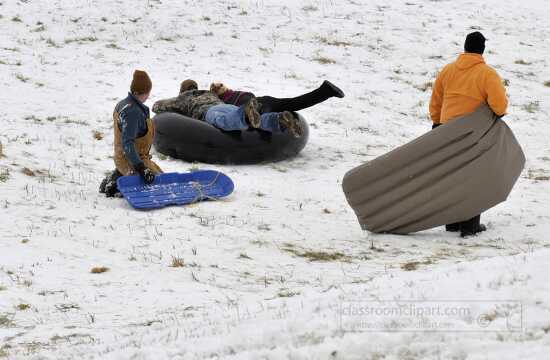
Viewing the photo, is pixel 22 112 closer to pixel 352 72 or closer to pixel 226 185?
pixel 226 185

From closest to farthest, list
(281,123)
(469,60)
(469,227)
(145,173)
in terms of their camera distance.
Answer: (469,60) < (469,227) < (145,173) < (281,123)

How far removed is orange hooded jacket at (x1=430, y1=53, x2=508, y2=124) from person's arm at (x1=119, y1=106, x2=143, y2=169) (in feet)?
10.5

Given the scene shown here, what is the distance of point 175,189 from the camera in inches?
332

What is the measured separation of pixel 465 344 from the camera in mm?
3666

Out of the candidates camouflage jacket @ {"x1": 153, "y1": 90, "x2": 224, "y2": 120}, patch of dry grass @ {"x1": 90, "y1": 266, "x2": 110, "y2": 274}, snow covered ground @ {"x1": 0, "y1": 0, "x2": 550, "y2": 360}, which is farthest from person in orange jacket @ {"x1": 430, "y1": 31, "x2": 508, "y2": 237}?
camouflage jacket @ {"x1": 153, "y1": 90, "x2": 224, "y2": 120}

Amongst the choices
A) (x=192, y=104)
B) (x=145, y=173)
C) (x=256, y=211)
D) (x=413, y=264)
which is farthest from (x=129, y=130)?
(x=413, y=264)

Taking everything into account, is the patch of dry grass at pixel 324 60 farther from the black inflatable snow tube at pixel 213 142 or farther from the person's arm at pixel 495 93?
the person's arm at pixel 495 93

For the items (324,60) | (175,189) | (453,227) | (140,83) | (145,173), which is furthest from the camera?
(324,60)

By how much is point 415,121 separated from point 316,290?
7803 mm

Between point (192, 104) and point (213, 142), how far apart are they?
2.51 ft

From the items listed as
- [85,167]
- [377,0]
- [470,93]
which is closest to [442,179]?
[470,93]

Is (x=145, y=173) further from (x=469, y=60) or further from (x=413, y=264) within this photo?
(x=469, y=60)

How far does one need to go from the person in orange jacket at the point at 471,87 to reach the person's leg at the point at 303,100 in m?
1.90

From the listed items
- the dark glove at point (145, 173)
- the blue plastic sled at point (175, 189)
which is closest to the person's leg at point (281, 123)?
the blue plastic sled at point (175, 189)
